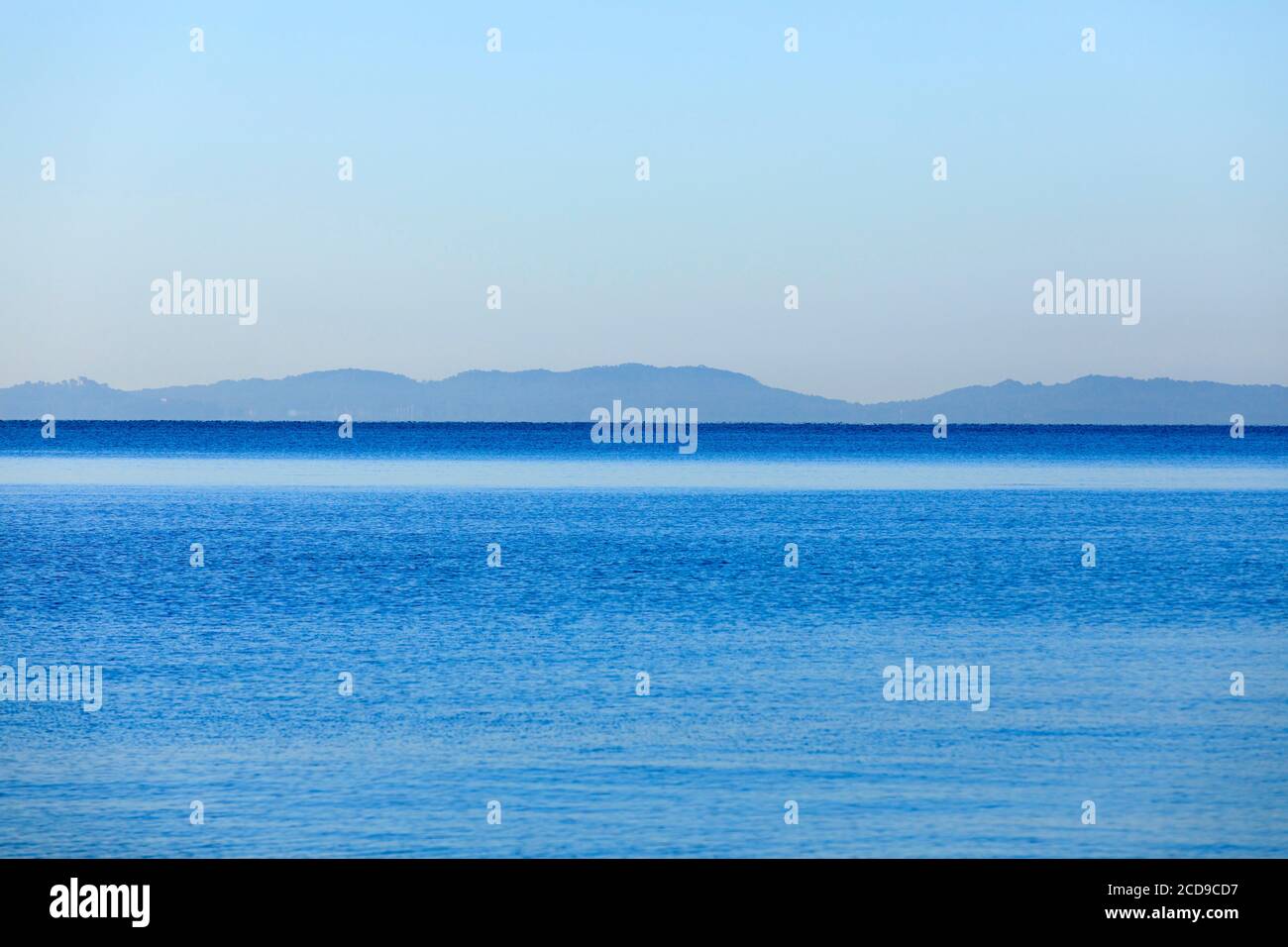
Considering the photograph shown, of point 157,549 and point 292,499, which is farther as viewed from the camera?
point 292,499

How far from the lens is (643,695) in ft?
59.5

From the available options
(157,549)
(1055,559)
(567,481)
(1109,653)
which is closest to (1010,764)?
(1109,653)

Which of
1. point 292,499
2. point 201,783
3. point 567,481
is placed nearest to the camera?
point 201,783

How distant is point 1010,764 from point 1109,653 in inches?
289

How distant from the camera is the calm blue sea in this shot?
12.7 metres

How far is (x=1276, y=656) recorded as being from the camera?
2130cm

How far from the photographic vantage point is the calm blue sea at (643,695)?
41.5 ft
